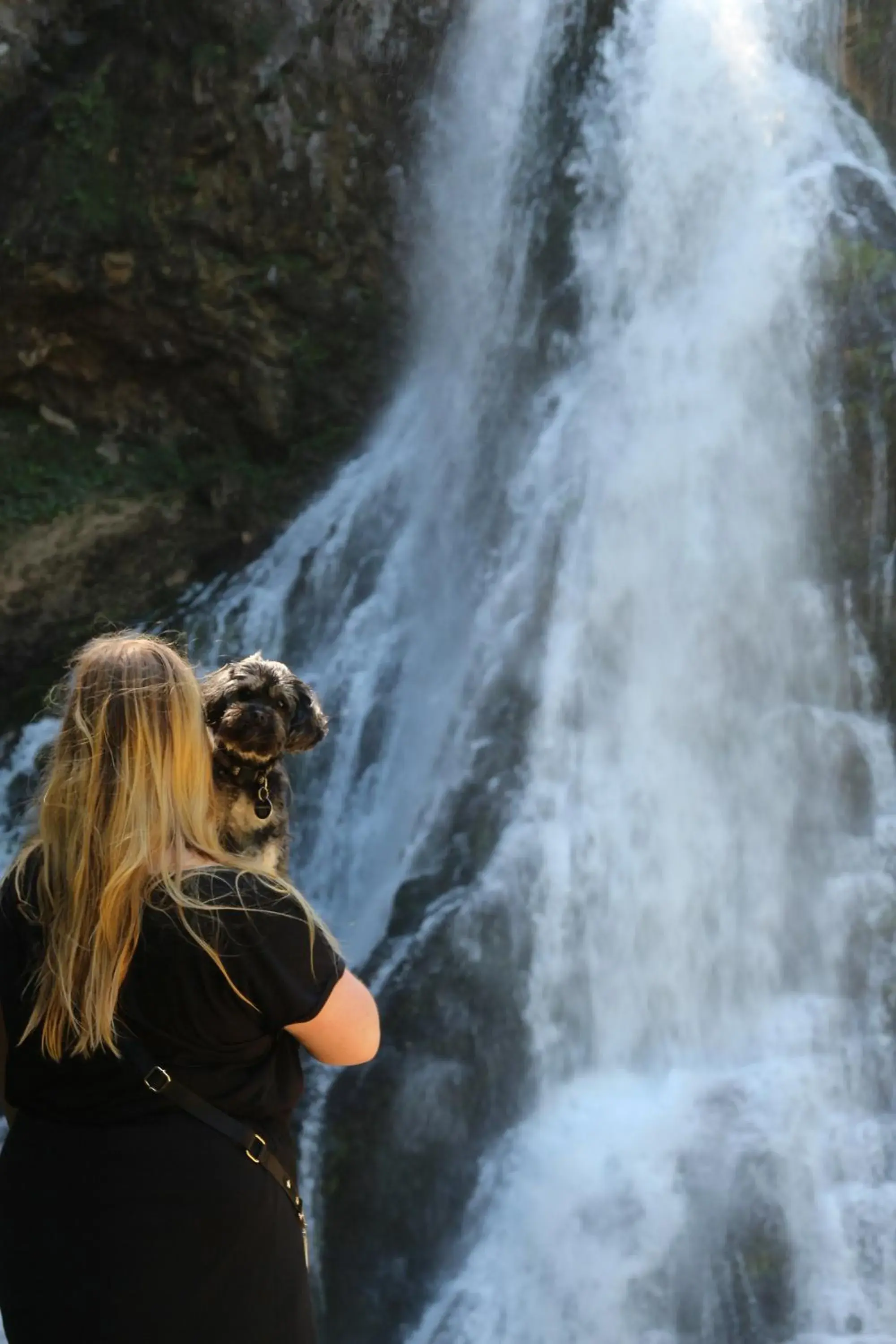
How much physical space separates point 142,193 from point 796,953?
21.1 ft

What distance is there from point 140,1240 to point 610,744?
4.34 meters

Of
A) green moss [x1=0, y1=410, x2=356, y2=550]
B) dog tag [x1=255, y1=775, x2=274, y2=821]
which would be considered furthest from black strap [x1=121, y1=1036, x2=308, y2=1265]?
green moss [x1=0, y1=410, x2=356, y2=550]

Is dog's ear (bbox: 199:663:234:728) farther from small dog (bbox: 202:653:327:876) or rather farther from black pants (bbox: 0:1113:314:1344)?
black pants (bbox: 0:1113:314:1344)

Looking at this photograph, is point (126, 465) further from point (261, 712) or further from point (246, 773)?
point (261, 712)

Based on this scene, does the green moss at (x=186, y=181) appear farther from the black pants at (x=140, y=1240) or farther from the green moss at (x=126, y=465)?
the black pants at (x=140, y=1240)

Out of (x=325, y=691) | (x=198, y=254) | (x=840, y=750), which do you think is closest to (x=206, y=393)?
(x=198, y=254)

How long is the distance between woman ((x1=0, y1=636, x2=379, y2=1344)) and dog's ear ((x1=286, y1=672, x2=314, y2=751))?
91 centimetres

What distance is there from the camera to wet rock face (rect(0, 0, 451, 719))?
8.71 metres

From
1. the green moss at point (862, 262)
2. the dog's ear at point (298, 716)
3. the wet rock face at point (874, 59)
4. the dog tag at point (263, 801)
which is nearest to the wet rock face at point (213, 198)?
the wet rock face at point (874, 59)

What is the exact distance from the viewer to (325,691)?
7.48 metres

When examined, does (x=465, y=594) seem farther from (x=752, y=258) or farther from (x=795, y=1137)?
(x=795, y=1137)

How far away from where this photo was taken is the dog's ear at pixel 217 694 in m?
2.76

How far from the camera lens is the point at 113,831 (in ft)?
5.62

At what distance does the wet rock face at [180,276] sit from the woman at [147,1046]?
706 cm
